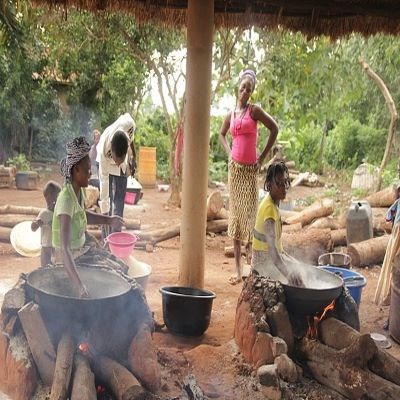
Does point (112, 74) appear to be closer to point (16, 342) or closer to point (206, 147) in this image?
point (206, 147)

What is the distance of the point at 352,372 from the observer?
3006mm

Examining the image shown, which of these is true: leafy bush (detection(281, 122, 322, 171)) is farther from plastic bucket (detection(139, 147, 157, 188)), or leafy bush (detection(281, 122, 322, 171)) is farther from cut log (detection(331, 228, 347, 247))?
cut log (detection(331, 228, 347, 247))

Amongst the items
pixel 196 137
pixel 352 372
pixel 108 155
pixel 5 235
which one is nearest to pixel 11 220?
pixel 5 235

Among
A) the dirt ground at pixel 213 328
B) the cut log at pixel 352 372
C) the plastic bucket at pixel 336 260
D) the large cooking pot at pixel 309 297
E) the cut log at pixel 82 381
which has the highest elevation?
the large cooking pot at pixel 309 297

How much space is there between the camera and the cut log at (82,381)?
2484mm

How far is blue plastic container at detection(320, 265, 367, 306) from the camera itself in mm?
4285

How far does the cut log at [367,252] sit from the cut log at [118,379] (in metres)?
4.26

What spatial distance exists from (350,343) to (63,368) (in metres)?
1.75

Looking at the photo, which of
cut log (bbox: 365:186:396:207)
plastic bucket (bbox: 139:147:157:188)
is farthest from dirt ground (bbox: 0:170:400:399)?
A: plastic bucket (bbox: 139:147:157:188)

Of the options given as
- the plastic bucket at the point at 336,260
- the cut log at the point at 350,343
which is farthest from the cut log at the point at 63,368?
the plastic bucket at the point at 336,260

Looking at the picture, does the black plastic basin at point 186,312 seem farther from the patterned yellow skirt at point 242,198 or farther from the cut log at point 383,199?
the cut log at point 383,199

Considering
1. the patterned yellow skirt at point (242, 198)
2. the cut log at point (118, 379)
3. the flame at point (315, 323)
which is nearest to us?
the cut log at point (118, 379)

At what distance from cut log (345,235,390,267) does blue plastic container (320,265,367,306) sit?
74.9 inches

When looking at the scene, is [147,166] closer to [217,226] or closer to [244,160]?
[217,226]
